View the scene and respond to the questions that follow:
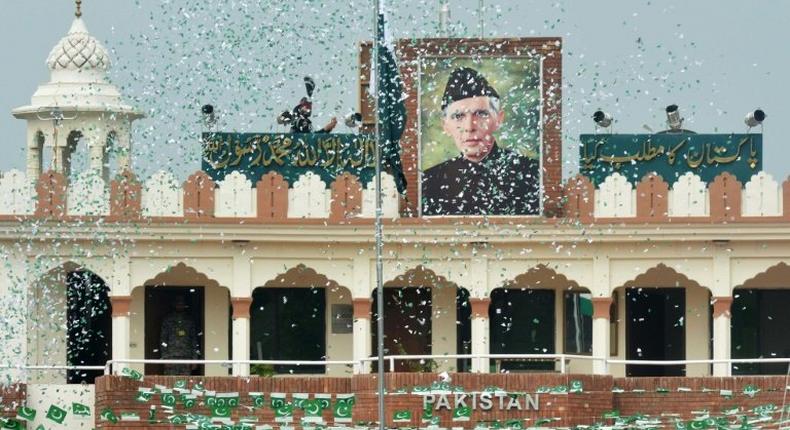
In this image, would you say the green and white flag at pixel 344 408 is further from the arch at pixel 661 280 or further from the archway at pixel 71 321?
the arch at pixel 661 280

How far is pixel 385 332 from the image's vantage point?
60.8 meters

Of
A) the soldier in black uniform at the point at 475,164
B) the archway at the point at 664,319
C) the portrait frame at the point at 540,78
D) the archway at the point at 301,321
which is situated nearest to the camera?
the soldier in black uniform at the point at 475,164

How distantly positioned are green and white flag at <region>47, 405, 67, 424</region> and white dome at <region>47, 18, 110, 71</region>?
825 centimetres

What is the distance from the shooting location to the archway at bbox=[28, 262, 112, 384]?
2327 inches

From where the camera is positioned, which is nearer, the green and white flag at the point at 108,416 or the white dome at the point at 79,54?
the green and white flag at the point at 108,416

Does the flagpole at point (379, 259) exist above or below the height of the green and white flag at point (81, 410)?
above

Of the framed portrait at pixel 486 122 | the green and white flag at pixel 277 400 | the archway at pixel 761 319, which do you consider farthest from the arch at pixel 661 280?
the green and white flag at pixel 277 400

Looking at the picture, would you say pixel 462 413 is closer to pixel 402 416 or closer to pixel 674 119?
pixel 402 416

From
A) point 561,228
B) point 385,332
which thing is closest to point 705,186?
point 561,228

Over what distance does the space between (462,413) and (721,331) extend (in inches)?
187

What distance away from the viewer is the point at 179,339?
60.3 metres

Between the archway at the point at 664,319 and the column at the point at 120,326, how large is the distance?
801 cm

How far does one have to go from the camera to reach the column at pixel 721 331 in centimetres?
5819

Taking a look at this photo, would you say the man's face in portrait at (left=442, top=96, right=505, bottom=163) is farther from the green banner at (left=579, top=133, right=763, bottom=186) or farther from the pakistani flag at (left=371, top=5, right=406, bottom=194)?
the green banner at (left=579, top=133, right=763, bottom=186)
